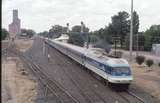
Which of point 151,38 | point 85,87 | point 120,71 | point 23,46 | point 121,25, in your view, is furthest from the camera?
point 121,25

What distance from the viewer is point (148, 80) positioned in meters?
36.5

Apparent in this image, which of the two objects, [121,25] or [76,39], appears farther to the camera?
[121,25]

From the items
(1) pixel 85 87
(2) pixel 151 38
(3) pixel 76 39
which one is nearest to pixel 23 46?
(3) pixel 76 39

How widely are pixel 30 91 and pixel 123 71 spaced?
26.3 feet

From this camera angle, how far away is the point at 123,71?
31.2 m

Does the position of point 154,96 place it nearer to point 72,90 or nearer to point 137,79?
point 72,90

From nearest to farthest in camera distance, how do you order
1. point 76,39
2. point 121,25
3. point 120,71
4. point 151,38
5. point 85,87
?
1. point 120,71
2. point 85,87
3. point 151,38
4. point 76,39
5. point 121,25

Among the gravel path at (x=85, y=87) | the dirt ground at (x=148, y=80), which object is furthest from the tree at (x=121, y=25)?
the gravel path at (x=85, y=87)

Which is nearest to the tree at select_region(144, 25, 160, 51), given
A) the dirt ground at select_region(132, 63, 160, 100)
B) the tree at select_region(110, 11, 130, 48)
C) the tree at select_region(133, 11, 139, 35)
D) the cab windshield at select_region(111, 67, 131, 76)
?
the tree at select_region(110, 11, 130, 48)

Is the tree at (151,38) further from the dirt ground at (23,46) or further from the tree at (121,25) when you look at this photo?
the dirt ground at (23,46)

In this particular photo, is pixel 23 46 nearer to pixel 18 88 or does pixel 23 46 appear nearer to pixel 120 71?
pixel 18 88

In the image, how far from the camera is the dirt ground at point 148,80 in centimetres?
3126

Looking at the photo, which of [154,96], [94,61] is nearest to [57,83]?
[94,61]

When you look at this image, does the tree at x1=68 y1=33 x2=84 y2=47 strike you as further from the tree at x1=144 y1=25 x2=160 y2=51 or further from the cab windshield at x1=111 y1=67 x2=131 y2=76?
the cab windshield at x1=111 y1=67 x2=131 y2=76
